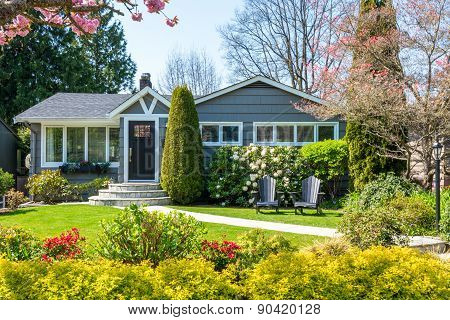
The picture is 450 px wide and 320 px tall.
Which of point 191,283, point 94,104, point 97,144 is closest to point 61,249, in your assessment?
point 191,283

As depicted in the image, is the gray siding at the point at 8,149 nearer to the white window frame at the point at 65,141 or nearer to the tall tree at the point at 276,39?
the white window frame at the point at 65,141

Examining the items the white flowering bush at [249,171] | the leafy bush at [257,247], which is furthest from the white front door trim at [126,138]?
the leafy bush at [257,247]

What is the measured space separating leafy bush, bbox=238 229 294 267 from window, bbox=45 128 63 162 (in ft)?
40.2

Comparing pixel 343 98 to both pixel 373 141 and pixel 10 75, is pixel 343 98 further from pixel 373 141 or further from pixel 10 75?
pixel 10 75

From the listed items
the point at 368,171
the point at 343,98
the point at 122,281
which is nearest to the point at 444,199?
the point at 368,171

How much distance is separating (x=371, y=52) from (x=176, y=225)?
8.30m

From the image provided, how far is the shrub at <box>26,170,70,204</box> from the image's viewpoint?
14.1 metres

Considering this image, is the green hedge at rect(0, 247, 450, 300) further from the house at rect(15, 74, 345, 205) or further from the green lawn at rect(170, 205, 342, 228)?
the house at rect(15, 74, 345, 205)

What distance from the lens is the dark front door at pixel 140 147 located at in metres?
14.7

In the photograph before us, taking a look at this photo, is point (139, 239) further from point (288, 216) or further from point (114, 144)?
point (114, 144)

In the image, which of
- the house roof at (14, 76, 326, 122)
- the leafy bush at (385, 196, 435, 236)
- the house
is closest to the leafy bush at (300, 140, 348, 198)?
the house

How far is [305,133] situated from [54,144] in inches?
348

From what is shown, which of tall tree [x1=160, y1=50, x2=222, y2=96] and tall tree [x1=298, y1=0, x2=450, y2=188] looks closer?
tall tree [x1=298, y1=0, x2=450, y2=188]

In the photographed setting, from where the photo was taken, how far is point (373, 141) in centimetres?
1186
